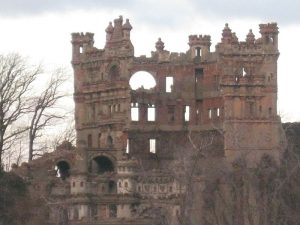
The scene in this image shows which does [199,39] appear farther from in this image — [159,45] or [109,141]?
[109,141]

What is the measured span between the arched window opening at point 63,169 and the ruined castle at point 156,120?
75mm

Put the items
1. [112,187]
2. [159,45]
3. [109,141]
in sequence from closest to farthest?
1. [112,187]
2. [109,141]
3. [159,45]

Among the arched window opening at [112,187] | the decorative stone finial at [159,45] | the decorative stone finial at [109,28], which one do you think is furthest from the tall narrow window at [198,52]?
the arched window opening at [112,187]

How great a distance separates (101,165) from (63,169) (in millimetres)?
2037

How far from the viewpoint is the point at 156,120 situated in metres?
122

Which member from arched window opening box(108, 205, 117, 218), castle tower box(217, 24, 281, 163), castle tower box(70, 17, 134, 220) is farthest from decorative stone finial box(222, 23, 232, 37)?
arched window opening box(108, 205, 117, 218)

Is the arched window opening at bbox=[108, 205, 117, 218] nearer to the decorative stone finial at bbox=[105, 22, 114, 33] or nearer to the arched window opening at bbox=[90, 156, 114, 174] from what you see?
the arched window opening at bbox=[90, 156, 114, 174]

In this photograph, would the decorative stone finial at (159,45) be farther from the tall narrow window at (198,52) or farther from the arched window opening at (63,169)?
the arched window opening at (63,169)

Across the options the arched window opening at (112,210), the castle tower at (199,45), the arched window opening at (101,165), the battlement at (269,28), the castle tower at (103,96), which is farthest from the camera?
the castle tower at (199,45)

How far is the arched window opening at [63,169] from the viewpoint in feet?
385

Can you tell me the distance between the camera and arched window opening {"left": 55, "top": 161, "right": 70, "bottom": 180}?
117 m

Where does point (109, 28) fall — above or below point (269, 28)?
above

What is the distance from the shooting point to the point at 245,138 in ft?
388

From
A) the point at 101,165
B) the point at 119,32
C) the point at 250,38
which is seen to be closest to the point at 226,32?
the point at 250,38
